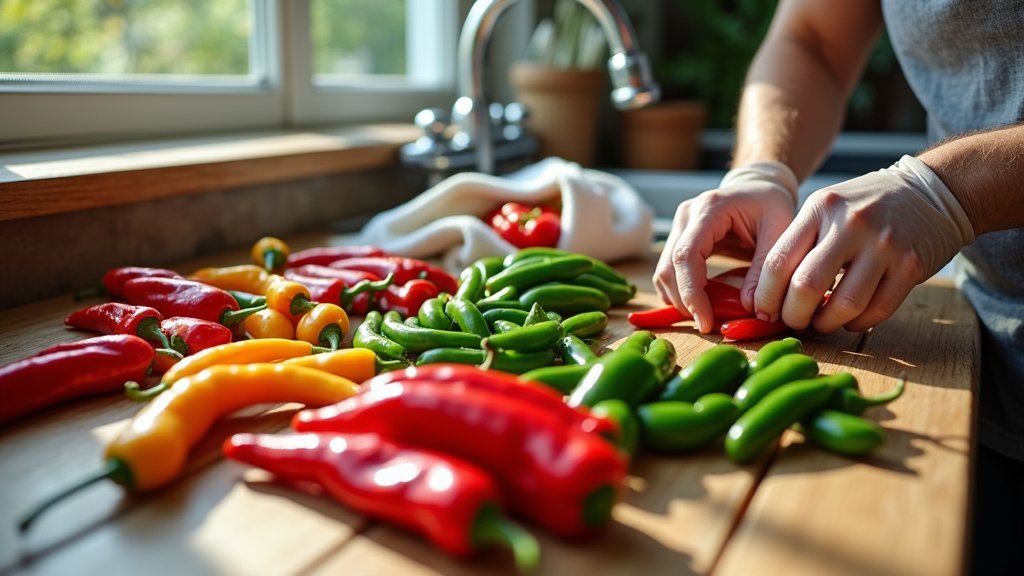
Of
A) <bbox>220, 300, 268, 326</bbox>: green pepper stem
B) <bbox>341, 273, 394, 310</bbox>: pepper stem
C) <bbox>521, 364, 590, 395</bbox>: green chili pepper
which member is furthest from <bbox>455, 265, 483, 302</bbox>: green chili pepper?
<bbox>521, 364, 590, 395</bbox>: green chili pepper

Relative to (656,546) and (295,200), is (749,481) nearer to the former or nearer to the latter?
(656,546)

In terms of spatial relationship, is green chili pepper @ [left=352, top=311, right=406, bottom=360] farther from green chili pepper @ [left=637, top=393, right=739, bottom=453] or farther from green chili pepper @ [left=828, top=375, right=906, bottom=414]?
green chili pepper @ [left=828, top=375, right=906, bottom=414]

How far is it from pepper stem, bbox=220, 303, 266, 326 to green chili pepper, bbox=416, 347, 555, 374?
0.92 ft

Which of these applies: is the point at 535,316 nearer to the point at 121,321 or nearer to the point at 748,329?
the point at 748,329

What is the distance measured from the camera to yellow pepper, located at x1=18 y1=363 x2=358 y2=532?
2.51 feet

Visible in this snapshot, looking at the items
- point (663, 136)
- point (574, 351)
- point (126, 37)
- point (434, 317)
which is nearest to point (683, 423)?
point (574, 351)

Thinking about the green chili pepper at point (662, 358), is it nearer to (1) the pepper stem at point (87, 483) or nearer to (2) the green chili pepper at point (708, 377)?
(2) the green chili pepper at point (708, 377)

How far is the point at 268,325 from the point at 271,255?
15.5 inches

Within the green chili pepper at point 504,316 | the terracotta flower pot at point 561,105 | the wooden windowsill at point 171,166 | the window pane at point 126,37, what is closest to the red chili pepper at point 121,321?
the wooden windowsill at point 171,166

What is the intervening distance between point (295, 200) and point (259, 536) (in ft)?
4.66

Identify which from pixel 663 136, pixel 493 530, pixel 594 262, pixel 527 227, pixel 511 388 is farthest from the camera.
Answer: pixel 663 136

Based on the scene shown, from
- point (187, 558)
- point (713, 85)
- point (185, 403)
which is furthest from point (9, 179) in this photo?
point (713, 85)

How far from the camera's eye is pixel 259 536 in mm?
704

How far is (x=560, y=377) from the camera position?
3.15 feet
